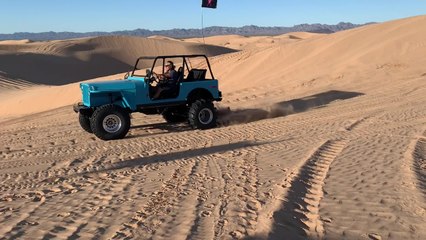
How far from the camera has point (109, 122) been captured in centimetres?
852

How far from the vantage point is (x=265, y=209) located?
4617 millimetres

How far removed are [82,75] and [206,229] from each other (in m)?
40.7

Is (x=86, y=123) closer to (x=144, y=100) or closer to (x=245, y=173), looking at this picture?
(x=144, y=100)

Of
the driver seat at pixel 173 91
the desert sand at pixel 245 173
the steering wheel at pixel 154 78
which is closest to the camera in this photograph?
the desert sand at pixel 245 173

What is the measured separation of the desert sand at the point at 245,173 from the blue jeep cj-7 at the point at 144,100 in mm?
353

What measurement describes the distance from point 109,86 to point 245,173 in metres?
3.78

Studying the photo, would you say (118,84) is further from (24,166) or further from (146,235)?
(146,235)

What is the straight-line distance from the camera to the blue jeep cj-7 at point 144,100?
855cm

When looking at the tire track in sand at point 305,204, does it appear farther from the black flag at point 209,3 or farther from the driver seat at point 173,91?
the black flag at point 209,3

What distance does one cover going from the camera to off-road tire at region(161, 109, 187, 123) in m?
9.94

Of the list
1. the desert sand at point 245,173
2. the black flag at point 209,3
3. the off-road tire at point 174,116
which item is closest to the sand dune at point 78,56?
the black flag at point 209,3

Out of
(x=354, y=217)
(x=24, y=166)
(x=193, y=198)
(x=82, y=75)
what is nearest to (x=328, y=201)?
(x=354, y=217)

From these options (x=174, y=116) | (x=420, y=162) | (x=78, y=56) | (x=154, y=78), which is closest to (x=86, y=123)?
(x=154, y=78)

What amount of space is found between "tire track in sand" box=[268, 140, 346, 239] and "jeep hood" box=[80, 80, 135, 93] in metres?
3.70
